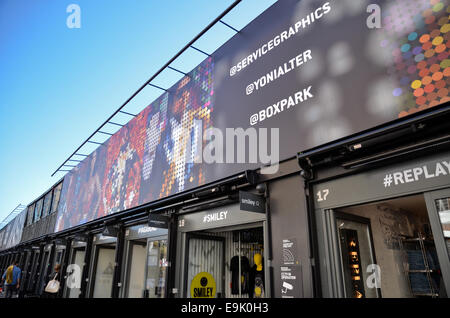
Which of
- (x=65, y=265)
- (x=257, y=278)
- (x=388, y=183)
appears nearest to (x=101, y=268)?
(x=65, y=265)

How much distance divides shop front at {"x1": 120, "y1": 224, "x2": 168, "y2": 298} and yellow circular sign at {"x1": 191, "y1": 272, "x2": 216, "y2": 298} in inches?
26.3

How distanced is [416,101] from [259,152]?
270 centimetres

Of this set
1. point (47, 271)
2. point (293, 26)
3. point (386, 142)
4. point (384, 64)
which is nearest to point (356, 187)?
point (386, 142)

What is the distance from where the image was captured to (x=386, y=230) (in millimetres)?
6004

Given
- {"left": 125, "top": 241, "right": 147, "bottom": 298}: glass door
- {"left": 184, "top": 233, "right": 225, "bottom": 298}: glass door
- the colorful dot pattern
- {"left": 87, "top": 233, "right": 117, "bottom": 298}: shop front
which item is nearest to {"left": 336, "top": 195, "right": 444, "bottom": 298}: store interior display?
the colorful dot pattern

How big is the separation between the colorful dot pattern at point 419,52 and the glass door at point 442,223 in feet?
3.44

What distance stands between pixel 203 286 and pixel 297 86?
5.07 meters

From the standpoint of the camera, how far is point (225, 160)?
669 centimetres

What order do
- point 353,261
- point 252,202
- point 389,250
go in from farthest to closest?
point 389,250 → point 252,202 → point 353,261

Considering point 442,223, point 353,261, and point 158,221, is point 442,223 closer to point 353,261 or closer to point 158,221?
point 353,261

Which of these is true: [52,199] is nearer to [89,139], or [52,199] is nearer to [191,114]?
[89,139]

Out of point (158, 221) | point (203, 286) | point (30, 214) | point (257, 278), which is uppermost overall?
point (30, 214)

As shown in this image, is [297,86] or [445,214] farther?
[297,86]

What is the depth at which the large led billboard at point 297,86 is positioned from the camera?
4039 mm
